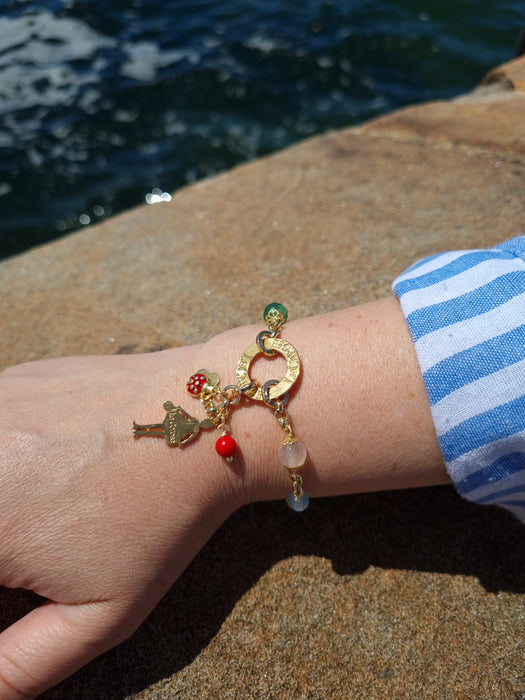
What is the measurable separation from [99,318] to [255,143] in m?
2.90

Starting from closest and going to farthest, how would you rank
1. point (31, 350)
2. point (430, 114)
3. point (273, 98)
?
point (31, 350) → point (430, 114) → point (273, 98)

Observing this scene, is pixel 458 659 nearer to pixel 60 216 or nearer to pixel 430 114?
pixel 430 114

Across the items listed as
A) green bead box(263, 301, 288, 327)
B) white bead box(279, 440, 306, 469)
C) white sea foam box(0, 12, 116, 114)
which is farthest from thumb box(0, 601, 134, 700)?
white sea foam box(0, 12, 116, 114)

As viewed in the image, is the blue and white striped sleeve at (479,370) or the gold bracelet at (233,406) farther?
the gold bracelet at (233,406)

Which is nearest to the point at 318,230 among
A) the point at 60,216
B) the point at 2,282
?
the point at 2,282

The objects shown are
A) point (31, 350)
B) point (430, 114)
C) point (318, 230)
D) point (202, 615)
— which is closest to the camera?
point (202, 615)

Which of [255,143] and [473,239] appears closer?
[473,239]

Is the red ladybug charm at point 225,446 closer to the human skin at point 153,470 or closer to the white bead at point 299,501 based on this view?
the human skin at point 153,470

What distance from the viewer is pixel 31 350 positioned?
2086mm

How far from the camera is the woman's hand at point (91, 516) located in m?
1.22

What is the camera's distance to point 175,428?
1.36 m

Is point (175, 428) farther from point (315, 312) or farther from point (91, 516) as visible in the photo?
point (315, 312)

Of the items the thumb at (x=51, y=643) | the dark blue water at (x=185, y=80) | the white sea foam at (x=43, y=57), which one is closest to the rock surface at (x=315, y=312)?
the thumb at (x=51, y=643)

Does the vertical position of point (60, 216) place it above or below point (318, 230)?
below
